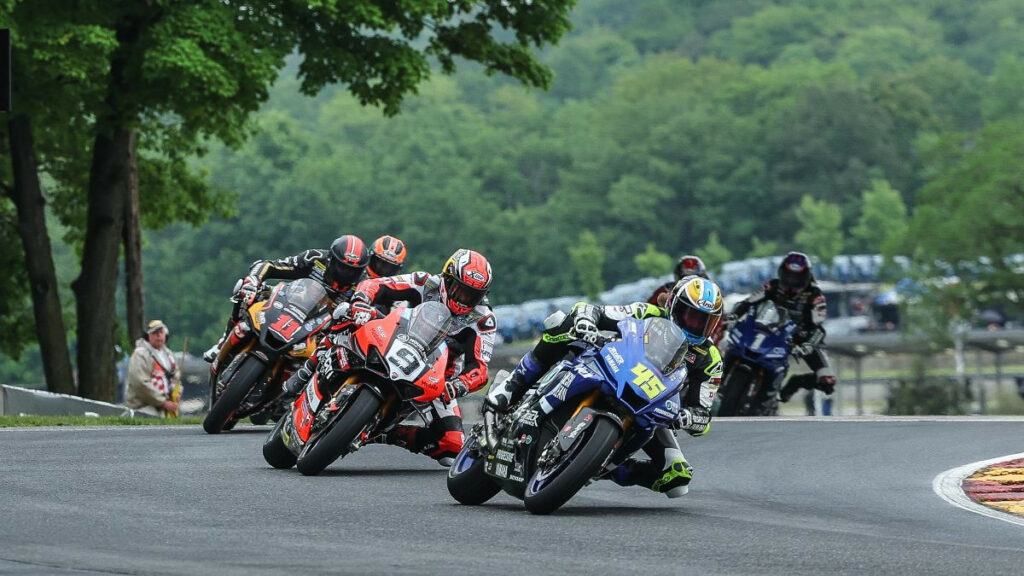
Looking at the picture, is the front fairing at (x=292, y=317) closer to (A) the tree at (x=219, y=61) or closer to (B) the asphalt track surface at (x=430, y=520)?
(B) the asphalt track surface at (x=430, y=520)

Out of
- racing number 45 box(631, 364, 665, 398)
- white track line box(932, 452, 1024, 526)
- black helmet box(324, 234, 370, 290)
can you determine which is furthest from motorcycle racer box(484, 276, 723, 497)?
black helmet box(324, 234, 370, 290)

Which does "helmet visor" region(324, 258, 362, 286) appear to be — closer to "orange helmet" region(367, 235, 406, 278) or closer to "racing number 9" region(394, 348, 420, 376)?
"orange helmet" region(367, 235, 406, 278)

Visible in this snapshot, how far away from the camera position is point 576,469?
10.8 m

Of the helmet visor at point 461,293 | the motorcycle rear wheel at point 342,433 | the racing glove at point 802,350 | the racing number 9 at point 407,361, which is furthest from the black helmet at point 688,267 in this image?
the motorcycle rear wheel at point 342,433

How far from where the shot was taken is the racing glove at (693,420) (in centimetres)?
1143

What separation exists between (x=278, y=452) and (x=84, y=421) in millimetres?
7294

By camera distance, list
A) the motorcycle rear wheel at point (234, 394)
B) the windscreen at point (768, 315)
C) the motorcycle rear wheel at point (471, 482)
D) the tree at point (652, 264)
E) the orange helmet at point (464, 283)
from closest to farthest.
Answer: the motorcycle rear wheel at point (471, 482), the orange helmet at point (464, 283), the motorcycle rear wheel at point (234, 394), the windscreen at point (768, 315), the tree at point (652, 264)

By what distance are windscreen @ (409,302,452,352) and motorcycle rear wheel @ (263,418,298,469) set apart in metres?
1.23

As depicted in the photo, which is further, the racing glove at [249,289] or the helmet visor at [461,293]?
the racing glove at [249,289]

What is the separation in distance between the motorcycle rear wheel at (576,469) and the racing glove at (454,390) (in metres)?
2.51

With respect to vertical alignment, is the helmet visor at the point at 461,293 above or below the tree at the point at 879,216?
below

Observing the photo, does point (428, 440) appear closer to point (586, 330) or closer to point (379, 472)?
point (379, 472)

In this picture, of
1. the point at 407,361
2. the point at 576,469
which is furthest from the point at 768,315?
the point at 576,469

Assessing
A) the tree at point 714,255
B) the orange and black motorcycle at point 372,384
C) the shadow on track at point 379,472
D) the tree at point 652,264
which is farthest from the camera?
the tree at point 652,264
